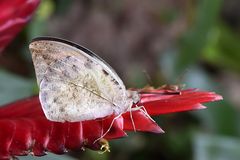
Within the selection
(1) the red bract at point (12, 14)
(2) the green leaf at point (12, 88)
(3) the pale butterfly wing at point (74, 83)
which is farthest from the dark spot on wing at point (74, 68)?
(2) the green leaf at point (12, 88)

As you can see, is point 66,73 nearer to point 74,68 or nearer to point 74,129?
point 74,68

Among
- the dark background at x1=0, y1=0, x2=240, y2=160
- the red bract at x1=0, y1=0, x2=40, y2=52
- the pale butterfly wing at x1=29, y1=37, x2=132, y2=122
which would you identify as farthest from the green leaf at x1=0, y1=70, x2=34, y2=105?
the pale butterfly wing at x1=29, y1=37, x2=132, y2=122

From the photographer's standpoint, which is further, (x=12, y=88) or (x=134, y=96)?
(x=12, y=88)

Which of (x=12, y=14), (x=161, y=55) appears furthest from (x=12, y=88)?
(x=161, y=55)

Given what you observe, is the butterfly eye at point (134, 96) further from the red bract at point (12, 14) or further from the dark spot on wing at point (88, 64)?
the red bract at point (12, 14)

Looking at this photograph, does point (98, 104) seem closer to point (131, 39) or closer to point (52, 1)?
point (52, 1)

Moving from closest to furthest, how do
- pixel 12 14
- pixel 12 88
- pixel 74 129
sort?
pixel 74 129
pixel 12 14
pixel 12 88

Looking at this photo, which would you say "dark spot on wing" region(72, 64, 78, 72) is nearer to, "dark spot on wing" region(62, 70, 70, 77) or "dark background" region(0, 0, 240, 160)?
"dark spot on wing" region(62, 70, 70, 77)
